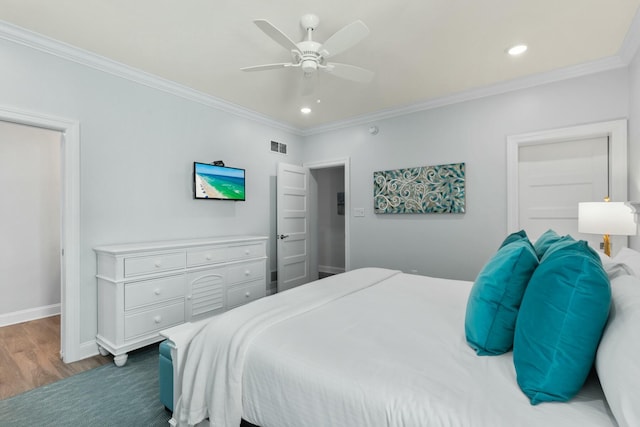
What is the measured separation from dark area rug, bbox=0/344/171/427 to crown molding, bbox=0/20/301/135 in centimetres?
253

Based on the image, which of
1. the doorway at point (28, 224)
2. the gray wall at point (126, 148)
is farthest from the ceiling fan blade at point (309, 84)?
the doorway at point (28, 224)

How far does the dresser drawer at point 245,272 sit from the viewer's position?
10.8ft

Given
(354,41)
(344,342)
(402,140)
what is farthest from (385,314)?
(402,140)

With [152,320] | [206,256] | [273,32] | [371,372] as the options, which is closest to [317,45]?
[273,32]

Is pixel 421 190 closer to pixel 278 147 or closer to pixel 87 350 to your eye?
pixel 278 147

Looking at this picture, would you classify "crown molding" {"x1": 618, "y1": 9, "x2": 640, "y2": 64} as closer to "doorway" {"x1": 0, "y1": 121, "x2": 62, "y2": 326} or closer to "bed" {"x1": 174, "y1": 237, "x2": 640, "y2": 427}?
"bed" {"x1": 174, "y1": 237, "x2": 640, "y2": 427}

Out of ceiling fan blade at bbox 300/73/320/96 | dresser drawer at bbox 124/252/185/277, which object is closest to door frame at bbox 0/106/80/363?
dresser drawer at bbox 124/252/185/277

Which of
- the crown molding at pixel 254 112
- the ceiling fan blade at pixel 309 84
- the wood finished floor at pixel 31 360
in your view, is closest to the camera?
the wood finished floor at pixel 31 360

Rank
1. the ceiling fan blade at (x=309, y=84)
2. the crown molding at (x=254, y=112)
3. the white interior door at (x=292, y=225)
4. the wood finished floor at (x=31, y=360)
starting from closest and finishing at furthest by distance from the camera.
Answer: the wood finished floor at (x=31, y=360), the crown molding at (x=254, y=112), the ceiling fan blade at (x=309, y=84), the white interior door at (x=292, y=225)

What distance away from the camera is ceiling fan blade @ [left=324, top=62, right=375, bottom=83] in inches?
90.9

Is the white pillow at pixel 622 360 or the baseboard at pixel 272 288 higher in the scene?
the white pillow at pixel 622 360

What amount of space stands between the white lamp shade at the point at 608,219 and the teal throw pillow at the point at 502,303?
173cm

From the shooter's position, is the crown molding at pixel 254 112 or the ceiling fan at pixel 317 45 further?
the crown molding at pixel 254 112

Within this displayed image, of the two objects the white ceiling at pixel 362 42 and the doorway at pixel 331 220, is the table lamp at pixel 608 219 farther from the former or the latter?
the doorway at pixel 331 220
